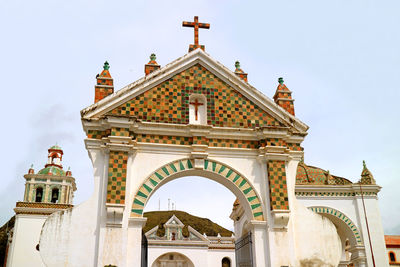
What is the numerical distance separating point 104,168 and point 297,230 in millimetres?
5263

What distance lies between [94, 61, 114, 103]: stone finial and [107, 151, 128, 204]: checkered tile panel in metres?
1.94

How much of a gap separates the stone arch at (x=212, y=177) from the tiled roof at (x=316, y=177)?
926 centimetres

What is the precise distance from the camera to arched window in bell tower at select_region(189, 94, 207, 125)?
11641mm

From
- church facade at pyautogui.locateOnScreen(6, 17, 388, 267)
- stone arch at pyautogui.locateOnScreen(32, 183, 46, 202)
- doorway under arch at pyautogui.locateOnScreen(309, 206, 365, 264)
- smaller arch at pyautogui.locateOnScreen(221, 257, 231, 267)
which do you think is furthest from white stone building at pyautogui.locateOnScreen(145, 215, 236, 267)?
church facade at pyautogui.locateOnScreen(6, 17, 388, 267)

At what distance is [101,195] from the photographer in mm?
10195

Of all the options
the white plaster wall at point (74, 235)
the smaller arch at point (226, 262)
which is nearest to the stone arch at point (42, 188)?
the smaller arch at point (226, 262)

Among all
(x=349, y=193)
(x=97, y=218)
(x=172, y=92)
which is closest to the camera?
(x=97, y=218)

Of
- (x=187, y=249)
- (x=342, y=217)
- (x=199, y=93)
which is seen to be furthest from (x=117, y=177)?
(x=187, y=249)

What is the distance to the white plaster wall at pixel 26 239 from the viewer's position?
Answer: 28741mm

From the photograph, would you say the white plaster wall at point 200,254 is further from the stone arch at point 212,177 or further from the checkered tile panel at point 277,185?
the checkered tile panel at point 277,185

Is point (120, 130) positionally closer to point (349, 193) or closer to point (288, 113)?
point (288, 113)

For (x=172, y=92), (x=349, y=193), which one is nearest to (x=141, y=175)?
(x=172, y=92)

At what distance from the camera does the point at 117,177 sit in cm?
1023

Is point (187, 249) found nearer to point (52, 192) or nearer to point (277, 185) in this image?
point (52, 192)
